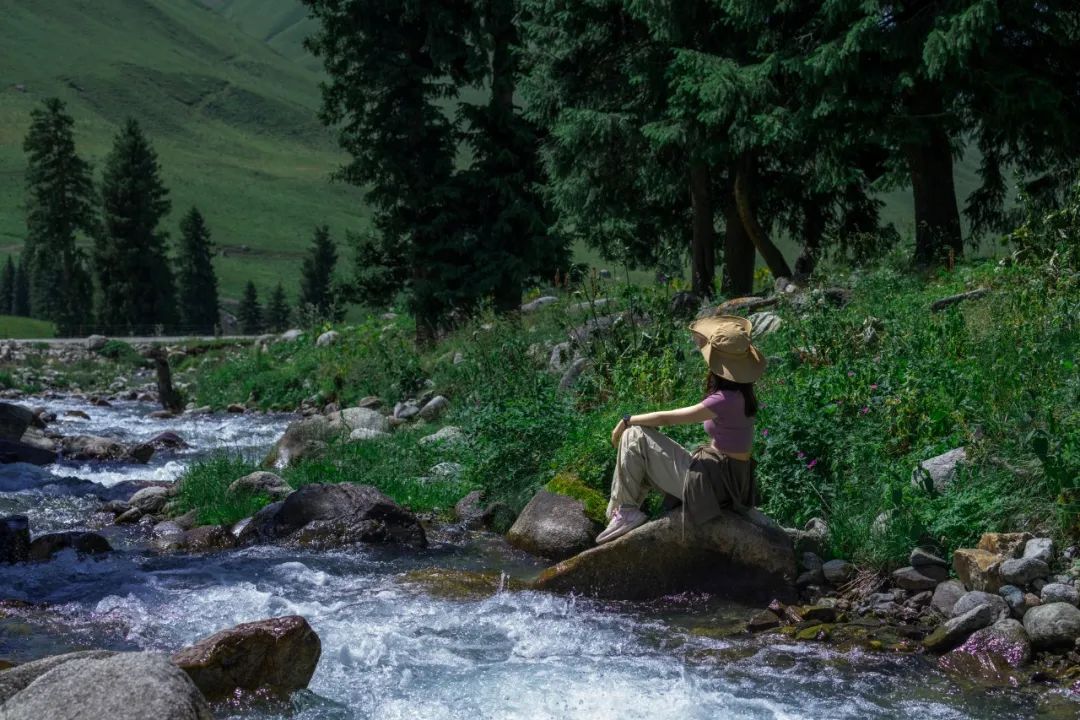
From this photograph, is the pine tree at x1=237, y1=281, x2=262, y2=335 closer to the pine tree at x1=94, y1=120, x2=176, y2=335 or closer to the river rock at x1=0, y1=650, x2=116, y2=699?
the pine tree at x1=94, y1=120, x2=176, y2=335

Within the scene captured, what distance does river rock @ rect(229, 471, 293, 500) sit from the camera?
1181 cm

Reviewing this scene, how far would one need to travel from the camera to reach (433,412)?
1652 cm

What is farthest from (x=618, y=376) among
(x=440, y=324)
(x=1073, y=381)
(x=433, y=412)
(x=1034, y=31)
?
(x=440, y=324)

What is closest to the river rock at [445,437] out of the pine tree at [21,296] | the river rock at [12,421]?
the river rock at [12,421]

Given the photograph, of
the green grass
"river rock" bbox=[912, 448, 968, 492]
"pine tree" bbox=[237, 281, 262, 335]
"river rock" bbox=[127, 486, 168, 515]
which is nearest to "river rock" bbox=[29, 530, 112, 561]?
"river rock" bbox=[127, 486, 168, 515]

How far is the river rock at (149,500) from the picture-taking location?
1196cm

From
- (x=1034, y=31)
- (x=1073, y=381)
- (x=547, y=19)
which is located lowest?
(x=1073, y=381)

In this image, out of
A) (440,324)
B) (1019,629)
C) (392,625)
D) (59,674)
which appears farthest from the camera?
(440,324)

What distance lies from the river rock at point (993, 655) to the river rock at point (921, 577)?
0.84 meters

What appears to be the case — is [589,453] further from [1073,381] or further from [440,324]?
[440,324]

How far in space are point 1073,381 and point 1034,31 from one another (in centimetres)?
931

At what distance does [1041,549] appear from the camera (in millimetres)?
7395

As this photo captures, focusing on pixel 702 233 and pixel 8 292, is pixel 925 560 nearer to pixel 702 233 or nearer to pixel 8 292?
pixel 702 233

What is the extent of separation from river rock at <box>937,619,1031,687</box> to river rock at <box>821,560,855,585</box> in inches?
53.3
